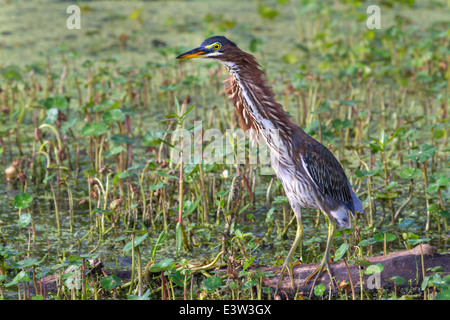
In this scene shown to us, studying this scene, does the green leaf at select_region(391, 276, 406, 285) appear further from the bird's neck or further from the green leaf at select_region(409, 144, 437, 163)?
the green leaf at select_region(409, 144, 437, 163)

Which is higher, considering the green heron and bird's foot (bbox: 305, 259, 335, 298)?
the green heron

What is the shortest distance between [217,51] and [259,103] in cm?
38

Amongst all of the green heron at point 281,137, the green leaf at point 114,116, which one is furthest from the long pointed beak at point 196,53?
the green leaf at point 114,116

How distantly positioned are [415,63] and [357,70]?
85 centimetres

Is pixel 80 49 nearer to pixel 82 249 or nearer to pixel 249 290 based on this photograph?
pixel 82 249

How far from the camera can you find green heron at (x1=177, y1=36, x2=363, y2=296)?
151 inches

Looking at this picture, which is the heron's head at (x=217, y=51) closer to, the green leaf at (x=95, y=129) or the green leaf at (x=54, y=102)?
the green leaf at (x=95, y=129)

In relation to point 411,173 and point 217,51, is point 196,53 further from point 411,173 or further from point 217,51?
point 411,173

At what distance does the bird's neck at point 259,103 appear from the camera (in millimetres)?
→ 3861

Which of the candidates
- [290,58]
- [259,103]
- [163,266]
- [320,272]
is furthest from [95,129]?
[290,58]

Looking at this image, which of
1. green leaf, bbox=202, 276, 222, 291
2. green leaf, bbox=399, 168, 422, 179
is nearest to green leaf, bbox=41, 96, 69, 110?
green leaf, bbox=202, 276, 222, 291

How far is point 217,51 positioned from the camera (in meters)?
3.84
